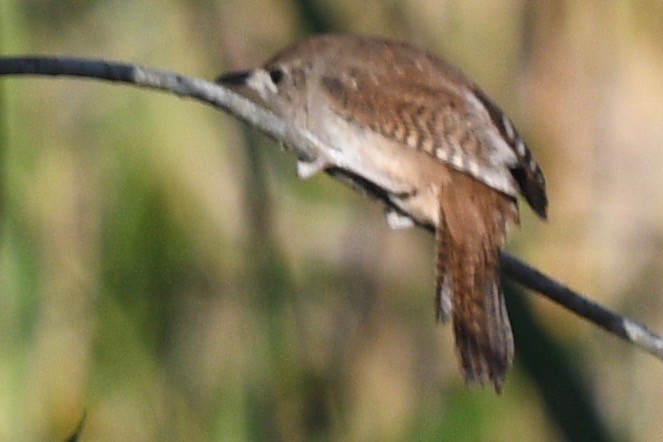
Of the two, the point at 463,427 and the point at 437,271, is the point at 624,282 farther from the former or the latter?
the point at 437,271

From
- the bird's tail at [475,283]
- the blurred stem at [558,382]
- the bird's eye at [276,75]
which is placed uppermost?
the bird's eye at [276,75]

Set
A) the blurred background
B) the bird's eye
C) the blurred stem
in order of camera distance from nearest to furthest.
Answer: the bird's eye, the blurred background, the blurred stem

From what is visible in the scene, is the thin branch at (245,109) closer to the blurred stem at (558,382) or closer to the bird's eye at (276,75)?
the bird's eye at (276,75)

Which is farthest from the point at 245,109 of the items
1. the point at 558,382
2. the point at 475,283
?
the point at 558,382

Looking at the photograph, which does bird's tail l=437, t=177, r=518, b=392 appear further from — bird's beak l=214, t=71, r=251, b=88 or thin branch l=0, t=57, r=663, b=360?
bird's beak l=214, t=71, r=251, b=88

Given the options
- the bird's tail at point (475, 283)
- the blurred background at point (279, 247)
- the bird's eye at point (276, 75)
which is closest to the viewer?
the bird's tail at point (475, 283)

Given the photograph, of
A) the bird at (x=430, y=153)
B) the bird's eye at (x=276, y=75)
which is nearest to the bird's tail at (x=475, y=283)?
the bird at (x=430, y=153)

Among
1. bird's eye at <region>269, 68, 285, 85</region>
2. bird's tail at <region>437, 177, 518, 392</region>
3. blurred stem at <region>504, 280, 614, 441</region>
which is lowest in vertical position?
blurred stem at <region>504, 280, 614, 441</region>

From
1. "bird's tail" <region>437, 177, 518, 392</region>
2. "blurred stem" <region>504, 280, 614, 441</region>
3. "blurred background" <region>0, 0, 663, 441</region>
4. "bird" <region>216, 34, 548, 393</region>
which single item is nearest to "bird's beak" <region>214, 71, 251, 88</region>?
"bird" <region>216, 34, 548, 393</region>
